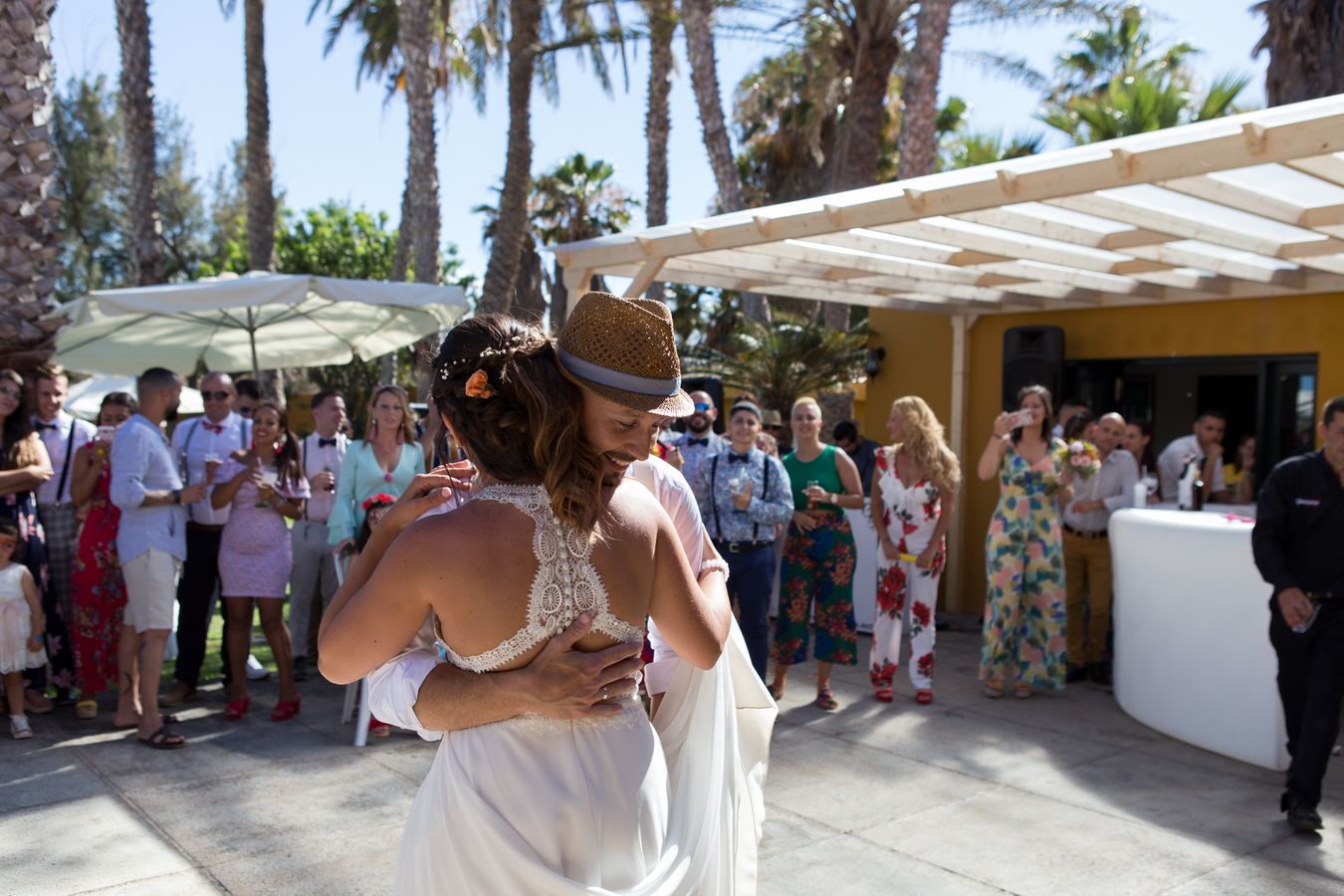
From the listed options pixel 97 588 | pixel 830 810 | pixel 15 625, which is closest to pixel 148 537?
pixel 97 588

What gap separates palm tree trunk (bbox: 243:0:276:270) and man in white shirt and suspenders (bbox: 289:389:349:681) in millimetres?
11173

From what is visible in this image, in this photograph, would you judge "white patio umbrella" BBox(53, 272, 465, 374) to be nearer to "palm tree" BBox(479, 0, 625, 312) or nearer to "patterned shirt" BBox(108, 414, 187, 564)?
"patterned shirt" BBox(108, 414, 187, 564)

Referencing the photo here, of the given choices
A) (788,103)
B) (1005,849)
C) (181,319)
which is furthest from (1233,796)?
(788,103)

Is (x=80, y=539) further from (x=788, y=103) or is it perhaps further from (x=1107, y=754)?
(x=788, y=103)

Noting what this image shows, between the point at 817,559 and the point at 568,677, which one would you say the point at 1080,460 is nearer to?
the point at 817,559

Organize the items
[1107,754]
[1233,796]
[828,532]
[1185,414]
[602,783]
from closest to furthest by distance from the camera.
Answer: [602,783]
[1233,796]
[1107,754]
[828,532]
[1185,414]

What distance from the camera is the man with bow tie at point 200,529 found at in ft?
21.1

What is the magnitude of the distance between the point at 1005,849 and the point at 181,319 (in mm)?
7290

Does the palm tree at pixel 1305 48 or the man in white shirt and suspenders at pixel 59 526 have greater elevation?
the palm tree at pixel 1305 48

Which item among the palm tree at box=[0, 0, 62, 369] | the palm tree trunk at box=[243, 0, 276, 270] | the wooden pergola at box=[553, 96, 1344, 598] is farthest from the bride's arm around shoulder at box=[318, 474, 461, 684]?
the palm tree trunk at box=[243, 0, 276, 270]

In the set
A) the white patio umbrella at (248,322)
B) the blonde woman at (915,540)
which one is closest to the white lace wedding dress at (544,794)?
the blonde woman at (915,540)

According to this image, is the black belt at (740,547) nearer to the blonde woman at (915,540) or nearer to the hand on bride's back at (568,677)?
the blonde woman at (915,540)

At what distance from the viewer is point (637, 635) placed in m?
2.04

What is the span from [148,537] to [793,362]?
9389 mm
